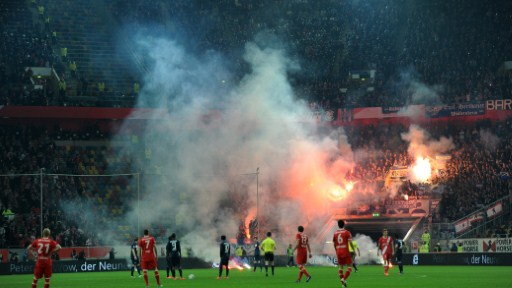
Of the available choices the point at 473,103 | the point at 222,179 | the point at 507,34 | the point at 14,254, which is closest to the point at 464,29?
the point at 507,34

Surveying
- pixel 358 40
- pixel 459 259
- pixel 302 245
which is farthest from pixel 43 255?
pixel 358 40

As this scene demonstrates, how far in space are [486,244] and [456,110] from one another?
37.8 ft

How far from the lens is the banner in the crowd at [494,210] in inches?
1957

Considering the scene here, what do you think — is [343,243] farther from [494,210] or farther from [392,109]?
[392,109]

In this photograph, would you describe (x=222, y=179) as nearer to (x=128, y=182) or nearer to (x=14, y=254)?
(x=128, y=182)

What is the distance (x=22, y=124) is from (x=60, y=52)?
704cm

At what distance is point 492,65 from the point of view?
58531 mm

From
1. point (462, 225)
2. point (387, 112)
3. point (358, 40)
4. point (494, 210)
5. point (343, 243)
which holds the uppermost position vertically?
point (358, 40)

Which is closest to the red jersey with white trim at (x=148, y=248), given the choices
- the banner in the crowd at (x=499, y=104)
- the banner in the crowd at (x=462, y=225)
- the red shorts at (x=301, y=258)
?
the red shorts at (x=301, y=258)

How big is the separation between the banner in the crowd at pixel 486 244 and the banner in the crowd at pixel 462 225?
140cm

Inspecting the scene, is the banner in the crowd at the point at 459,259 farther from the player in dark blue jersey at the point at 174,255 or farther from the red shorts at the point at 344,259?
the red shorts at the point at 344,259

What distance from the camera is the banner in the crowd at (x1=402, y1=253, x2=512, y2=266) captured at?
45.0m

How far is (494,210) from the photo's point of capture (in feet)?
163

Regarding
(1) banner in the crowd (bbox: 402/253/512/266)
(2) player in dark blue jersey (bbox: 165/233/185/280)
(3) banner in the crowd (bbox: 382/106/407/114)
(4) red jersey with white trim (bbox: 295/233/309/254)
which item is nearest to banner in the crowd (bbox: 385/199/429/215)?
(1) banner in the crowd (bbox: 402/253/512/266)
